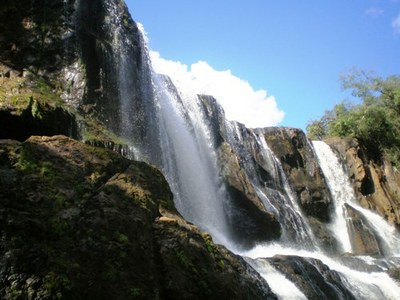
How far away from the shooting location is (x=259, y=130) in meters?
24.4

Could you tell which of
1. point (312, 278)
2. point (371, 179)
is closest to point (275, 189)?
point (371, 179)

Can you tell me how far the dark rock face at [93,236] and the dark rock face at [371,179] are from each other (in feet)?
67.0

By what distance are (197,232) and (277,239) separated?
11.8m

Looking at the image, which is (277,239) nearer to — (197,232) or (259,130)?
(259,130)

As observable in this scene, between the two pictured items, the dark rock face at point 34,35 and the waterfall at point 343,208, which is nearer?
the dark rock face at point 34,35

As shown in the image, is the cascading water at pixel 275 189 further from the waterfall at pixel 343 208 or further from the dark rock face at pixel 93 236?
the dark rock face at pixel 93 236

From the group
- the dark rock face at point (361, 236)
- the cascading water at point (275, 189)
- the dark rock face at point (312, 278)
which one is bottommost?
the dark rock face at point (312, 278)

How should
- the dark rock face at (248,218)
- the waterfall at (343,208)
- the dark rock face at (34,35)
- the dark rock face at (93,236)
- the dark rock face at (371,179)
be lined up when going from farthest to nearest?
1. the dark rock face at (371,179)
2. the waterfall at (343,208)
3. the dark rock face at (248,218)
4. the dark rock face at (34,35)
5. the dark rock face at (93,236)

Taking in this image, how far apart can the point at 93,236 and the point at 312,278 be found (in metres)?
6.76

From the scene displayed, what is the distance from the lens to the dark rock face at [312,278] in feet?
30.9

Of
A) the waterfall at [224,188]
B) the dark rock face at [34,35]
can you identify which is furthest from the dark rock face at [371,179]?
the dark rock face at [34,35]

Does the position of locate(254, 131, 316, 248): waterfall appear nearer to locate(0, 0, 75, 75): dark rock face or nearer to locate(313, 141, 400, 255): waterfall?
locate(313, 141, 400, 255): waterfall

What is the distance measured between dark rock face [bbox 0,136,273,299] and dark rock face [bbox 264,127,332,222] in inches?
653

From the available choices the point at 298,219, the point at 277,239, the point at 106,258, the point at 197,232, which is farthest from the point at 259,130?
the point at 106,258
